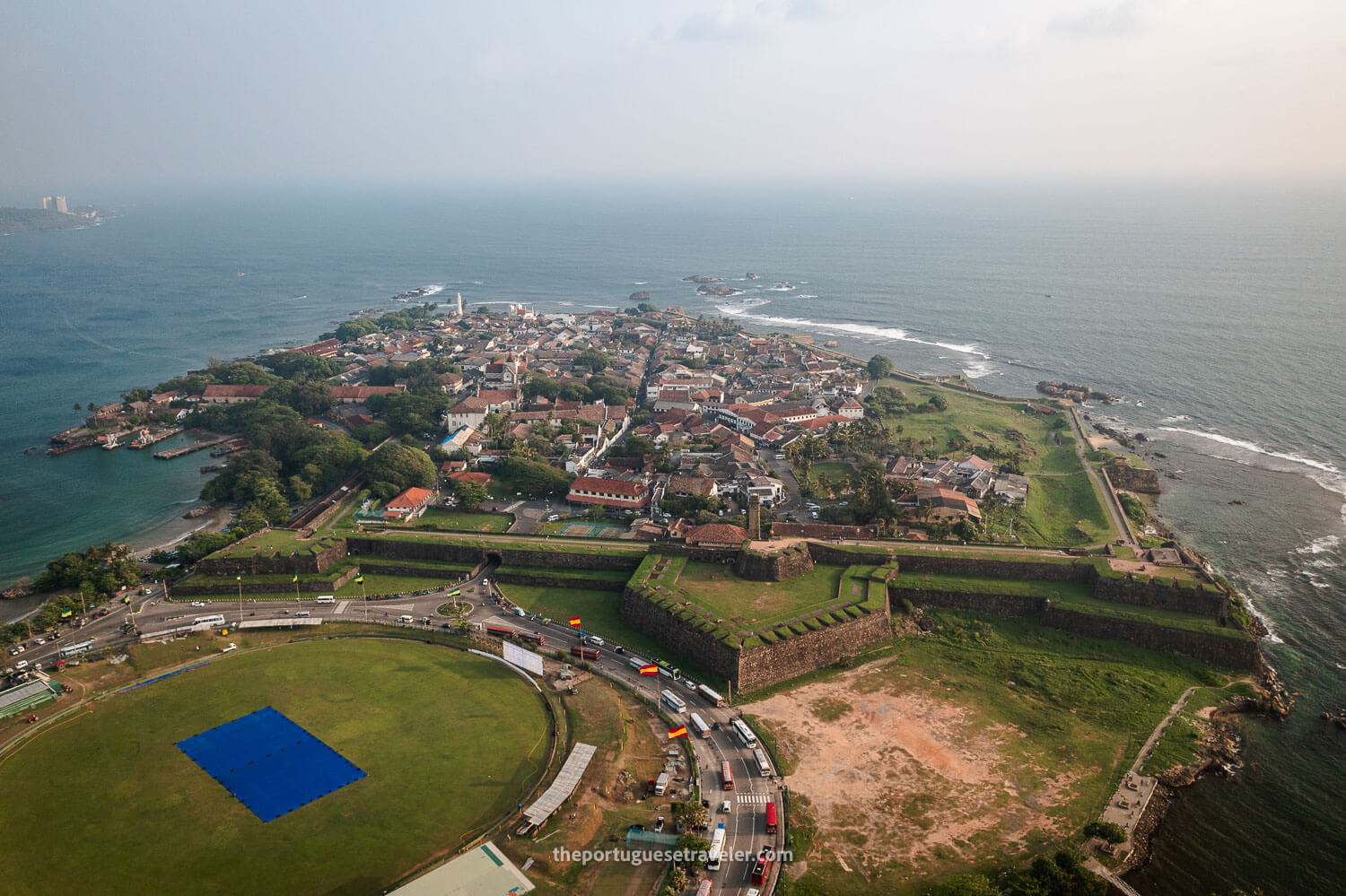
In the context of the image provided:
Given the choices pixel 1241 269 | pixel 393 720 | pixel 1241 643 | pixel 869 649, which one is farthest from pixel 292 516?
pixel 1241 269

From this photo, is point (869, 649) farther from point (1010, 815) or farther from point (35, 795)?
point (35, 795)

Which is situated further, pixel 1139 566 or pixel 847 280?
pixel 847 280

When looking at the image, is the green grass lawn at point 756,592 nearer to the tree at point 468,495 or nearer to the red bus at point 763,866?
the red bus at point 763,866

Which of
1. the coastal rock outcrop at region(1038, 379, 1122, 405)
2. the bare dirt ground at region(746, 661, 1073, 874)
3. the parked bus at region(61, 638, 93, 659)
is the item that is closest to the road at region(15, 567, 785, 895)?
the parked bus at region(61, 638, 93, 659)

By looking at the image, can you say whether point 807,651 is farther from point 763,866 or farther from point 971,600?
point 763,866

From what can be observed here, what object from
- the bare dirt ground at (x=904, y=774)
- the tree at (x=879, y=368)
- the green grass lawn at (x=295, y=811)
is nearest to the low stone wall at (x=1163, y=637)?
the bare dirt ground at (x=904, y=774)
